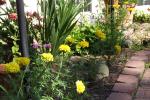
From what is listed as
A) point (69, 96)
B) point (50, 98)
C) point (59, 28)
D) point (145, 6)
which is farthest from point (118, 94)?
point (145, 6)

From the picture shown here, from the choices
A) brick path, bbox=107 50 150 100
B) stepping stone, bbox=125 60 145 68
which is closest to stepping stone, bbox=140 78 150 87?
brick path, bbox=107 50 150 100

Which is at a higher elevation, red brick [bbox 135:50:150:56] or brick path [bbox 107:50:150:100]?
red brick [bbox 135:50:150:56]

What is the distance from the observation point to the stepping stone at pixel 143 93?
4.05 m

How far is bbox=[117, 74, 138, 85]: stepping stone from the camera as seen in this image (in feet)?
14.5

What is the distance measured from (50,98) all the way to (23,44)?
2.14ft

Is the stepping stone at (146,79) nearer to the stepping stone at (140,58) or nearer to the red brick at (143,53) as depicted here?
the stepping stone at (140,58)

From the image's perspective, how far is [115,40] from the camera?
17.0ft

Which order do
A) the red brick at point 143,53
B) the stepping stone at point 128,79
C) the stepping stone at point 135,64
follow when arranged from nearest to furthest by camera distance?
the stepping stone at point 128,79 < the stepping stone at point 135,64 < the red brick at point 143,53

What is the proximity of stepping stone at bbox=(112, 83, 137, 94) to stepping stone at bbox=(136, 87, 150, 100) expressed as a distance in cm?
7

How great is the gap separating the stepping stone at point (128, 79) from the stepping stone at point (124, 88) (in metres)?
0.11

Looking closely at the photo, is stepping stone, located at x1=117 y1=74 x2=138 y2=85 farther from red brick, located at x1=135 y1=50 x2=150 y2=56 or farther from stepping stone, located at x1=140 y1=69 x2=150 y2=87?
red brick, located at x1=135 y1=50 x2=150 y2=56

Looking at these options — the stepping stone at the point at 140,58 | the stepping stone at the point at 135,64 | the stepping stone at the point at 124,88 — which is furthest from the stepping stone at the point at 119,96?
the stepping stone at the point at 140,58

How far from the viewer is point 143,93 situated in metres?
4.17

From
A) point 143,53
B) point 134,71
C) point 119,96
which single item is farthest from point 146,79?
point 143,53
